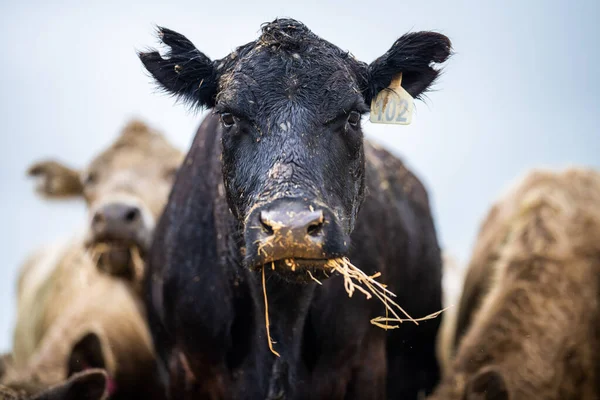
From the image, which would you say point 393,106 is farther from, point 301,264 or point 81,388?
point 81,388

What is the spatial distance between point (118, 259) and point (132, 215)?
0.40m

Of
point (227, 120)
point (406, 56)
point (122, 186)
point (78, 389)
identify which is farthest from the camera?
point (122, 186)

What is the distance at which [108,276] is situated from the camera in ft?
24.3

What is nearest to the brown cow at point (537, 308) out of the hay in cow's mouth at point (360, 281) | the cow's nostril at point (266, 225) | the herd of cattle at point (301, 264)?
the herd of cattle at point (301, 264)

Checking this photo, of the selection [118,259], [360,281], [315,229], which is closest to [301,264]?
[315,229]

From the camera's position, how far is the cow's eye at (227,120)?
165 inches

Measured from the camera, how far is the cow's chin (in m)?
3.62

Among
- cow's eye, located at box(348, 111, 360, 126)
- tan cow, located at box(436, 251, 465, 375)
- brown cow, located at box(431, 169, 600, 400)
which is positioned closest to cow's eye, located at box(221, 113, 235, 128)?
cow's eye, located at box(348, 111, 360, 126)

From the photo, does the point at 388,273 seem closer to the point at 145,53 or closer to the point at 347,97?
the point at 347,97

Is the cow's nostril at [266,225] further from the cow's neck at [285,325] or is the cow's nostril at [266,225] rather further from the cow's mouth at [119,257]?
the cow's mouth at [119,257]

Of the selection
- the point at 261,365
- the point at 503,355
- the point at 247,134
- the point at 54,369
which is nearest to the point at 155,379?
the point at 54,369

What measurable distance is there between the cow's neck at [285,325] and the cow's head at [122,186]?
2.71 meters

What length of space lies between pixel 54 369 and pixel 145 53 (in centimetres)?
297

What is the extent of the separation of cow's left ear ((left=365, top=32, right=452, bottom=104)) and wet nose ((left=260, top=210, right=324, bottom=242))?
1.20 metres
